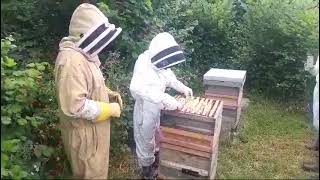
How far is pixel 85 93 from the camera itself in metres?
3.63

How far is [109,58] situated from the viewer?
19.6ft

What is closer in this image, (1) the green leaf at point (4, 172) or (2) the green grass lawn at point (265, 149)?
(1) the green leaf at point (4, 172)

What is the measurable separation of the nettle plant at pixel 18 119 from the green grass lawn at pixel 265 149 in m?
1.09

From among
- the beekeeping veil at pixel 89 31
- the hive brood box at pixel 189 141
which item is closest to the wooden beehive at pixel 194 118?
the hive brood box at pixel 189 141

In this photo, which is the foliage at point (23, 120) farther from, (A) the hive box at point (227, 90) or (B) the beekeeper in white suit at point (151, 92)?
(A) the hive box at point (227, 90)

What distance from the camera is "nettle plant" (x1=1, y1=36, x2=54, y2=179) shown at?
140 inches

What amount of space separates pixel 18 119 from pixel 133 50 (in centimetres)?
254

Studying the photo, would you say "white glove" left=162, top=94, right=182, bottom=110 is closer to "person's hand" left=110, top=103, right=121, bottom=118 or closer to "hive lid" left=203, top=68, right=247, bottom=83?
"person's hand" left=110, top=103, right=121, bottom=118

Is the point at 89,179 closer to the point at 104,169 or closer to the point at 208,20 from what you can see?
the point at 104,169

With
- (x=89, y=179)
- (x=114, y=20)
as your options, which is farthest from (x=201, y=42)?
(x=89, y=179)

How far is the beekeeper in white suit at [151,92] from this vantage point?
4.21 metres

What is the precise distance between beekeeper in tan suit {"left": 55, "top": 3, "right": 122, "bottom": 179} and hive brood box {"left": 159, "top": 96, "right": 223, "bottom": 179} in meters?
0.68

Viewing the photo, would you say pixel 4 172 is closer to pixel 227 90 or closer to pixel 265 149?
pixel 227 90

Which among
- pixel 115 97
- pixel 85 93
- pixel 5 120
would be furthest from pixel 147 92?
pixel 5 120
